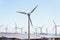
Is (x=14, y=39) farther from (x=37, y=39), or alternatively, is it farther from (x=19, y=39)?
(x=37, y=39)

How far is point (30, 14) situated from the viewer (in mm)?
30672

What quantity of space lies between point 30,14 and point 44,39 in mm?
6674

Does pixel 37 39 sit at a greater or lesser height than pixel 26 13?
lesser

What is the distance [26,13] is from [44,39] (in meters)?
7.32

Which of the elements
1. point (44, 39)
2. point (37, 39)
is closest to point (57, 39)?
point (37, 39)

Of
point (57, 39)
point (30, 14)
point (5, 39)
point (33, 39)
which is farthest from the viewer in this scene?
point (57, 39)

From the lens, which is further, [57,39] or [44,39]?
[57,39]

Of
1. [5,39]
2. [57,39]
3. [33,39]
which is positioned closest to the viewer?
[5,39]

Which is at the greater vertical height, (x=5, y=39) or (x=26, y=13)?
(x=26, y=13)

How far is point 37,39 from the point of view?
37125 mm

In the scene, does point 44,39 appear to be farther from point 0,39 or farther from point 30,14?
point 0,39

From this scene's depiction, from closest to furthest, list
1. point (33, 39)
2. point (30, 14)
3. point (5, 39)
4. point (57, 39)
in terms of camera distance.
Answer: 1. point (30, 14)
2. point (5, 39)
3. point (33, 39)
4. point (57, 39)

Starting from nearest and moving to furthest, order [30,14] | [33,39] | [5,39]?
[30,14] < [5,39] < [33,39]

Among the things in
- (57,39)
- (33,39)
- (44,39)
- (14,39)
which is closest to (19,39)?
(14,39)
